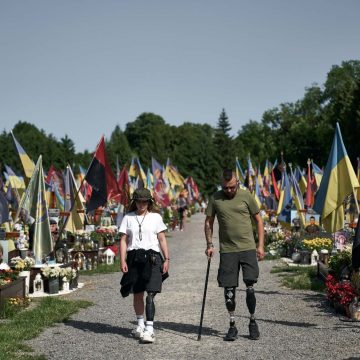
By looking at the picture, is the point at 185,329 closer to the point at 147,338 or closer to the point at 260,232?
the point at 147,338

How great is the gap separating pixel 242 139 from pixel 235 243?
112993mm

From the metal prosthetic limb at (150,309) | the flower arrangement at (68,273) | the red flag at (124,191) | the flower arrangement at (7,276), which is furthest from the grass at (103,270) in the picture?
the metal prosthetic limb at (150,309)

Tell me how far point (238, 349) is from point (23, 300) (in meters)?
4.52

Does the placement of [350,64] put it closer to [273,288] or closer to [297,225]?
[297,225]

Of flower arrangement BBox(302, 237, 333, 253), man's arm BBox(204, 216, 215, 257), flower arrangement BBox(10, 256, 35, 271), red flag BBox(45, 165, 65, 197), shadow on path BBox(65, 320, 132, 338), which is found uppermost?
red flag BBox(45, 165, 65, 197)

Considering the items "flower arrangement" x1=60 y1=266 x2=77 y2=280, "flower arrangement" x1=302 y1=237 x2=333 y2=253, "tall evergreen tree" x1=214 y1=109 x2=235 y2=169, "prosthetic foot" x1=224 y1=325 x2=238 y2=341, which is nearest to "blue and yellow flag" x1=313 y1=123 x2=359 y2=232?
"prosthetic foot" x1=224 y1=325 x2=238 y2=341

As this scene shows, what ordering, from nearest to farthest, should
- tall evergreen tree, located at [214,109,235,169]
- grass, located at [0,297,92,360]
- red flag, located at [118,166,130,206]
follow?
grass, located at [0,297,92,360]
red flag, located at [118,166,130,206]
tall evergreen tree, located at [214,109,235,169]

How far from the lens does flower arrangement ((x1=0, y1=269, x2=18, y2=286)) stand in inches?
422

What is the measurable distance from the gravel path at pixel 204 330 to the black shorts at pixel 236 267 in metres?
0.68

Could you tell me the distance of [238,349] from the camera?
7461 mm

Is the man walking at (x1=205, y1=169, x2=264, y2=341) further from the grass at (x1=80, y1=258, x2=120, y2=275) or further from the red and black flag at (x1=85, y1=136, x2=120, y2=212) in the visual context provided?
the grass at (x1=80, y1=258, x2=120, y2=275)

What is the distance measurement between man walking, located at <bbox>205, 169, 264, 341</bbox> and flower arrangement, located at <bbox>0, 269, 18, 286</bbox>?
4.00 m

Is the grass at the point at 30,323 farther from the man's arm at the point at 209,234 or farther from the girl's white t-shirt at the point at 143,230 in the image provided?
the man's arm at the point at 209,234

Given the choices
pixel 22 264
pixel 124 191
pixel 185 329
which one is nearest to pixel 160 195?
pixel 124 191
